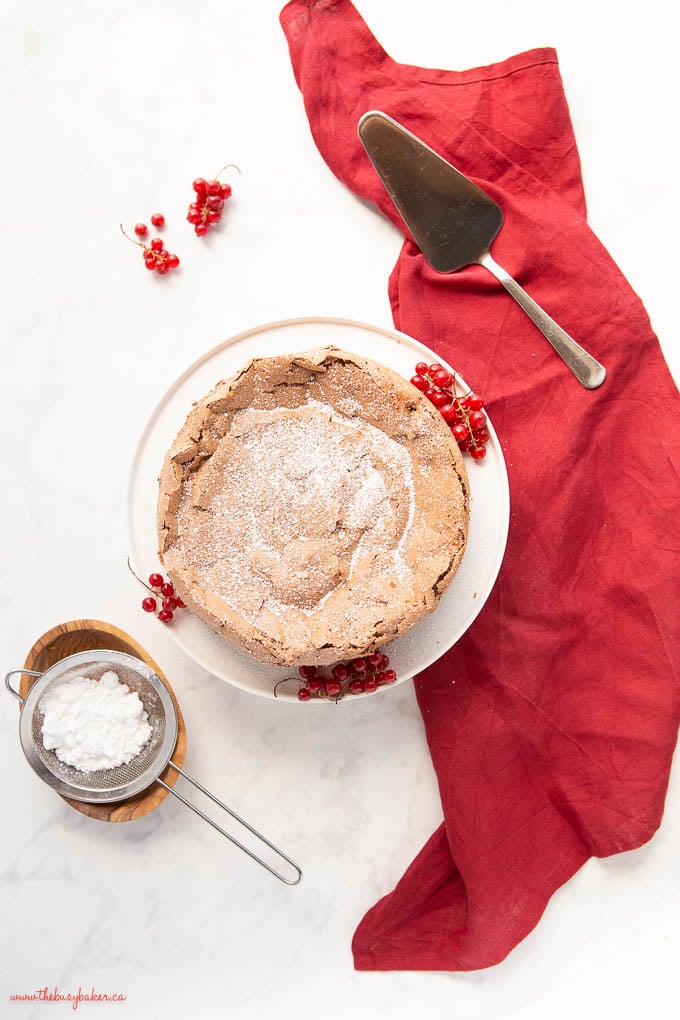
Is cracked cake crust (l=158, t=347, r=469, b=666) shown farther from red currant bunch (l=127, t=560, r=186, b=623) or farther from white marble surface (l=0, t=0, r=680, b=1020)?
white marble surface (l=0, t=0, r=680, b=1020)

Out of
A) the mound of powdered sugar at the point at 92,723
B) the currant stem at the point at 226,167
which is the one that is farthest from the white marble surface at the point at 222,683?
the mound of powdered sugar at the point at 92,723

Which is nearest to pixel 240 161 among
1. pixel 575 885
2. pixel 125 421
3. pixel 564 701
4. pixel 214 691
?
pixel 125 421

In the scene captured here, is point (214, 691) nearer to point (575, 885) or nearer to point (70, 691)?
point (70, 691)

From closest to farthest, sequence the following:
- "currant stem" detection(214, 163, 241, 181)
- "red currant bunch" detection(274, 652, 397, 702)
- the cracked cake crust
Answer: the cracked cake crust
"red currant bunch" detection(274, 652, 397, 702)
"currant stem" detection(214, 163, 241, 181)

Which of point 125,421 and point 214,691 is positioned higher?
point 125,421

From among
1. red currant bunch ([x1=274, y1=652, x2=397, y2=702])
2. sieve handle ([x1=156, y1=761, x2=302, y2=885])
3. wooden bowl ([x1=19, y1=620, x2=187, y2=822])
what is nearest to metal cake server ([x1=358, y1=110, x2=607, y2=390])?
red currant bunch ([x1=274, y1=652, x2=397, y2=702])

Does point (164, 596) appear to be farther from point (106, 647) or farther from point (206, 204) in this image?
point (206, 204)
